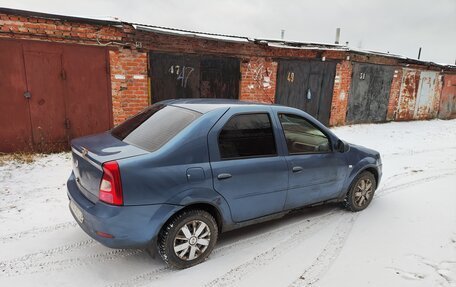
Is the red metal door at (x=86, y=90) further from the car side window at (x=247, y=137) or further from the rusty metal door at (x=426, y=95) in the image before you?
the rusty metal door at (x=426, y=95)

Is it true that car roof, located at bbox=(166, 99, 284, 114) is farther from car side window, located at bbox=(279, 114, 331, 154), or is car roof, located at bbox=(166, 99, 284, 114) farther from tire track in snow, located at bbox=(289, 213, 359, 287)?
tire track in snow, located at bbox=(289, 213, 359, 287)

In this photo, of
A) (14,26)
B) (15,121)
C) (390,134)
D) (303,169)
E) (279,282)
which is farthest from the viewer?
(390,134)

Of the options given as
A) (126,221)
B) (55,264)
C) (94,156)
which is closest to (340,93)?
(94,156)

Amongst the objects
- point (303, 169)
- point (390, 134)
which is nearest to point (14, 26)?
point (303, 169)

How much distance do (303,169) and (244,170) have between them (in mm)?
855

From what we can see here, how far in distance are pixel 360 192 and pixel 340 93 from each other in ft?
24.6

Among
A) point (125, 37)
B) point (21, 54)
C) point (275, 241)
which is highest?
point (125, 37)

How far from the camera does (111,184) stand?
2.57m

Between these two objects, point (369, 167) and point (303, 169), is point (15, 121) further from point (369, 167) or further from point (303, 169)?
point (369, 167)

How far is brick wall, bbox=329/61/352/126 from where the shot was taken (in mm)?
10945

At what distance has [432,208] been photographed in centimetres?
457

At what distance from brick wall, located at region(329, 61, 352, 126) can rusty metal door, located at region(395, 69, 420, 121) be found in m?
3.87

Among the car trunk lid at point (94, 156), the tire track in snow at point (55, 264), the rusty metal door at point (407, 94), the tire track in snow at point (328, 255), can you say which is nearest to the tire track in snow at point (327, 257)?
the tire track in snow at point (328, 255)

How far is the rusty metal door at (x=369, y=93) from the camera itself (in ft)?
38.5
